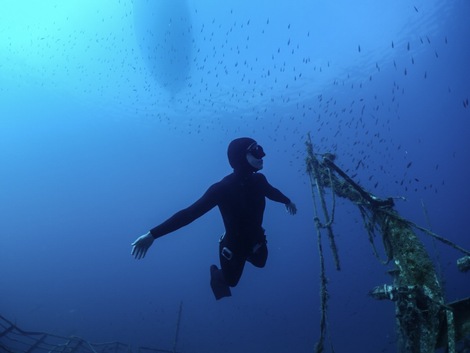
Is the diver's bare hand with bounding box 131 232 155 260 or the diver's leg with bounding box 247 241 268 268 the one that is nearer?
the diver's bare hand with bounding box 131 232 155 260

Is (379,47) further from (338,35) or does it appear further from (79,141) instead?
(79,141)

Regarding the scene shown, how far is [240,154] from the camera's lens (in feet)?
14.7

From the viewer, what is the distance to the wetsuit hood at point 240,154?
4473 millimetres

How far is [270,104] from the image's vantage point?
1996 inches

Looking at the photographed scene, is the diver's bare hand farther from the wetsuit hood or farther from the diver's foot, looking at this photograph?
the wetsuit hood

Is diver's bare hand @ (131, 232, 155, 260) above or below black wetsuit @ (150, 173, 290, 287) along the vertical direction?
below

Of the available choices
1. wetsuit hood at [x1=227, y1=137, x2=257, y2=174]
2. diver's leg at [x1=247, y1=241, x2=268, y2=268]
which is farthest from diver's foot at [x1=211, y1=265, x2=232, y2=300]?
wetsuit hood at [x1=227, y1=137, x2=257, y2=174]

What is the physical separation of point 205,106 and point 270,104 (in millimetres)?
11321

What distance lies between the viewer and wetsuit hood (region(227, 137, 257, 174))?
176 inches

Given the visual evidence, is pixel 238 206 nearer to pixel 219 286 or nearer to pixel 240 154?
pixel 240 154

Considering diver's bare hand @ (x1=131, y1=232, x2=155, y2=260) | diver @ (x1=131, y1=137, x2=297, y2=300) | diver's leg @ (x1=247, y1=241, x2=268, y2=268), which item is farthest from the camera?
diver's leg @ (x1=247, y1=241, x2=268, y2=268)

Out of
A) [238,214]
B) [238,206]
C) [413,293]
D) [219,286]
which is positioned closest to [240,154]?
[238,206]

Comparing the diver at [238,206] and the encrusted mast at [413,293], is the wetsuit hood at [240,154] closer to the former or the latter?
the diver at [238,206]

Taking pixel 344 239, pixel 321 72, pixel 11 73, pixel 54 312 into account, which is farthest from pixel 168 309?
pixel 344 239
